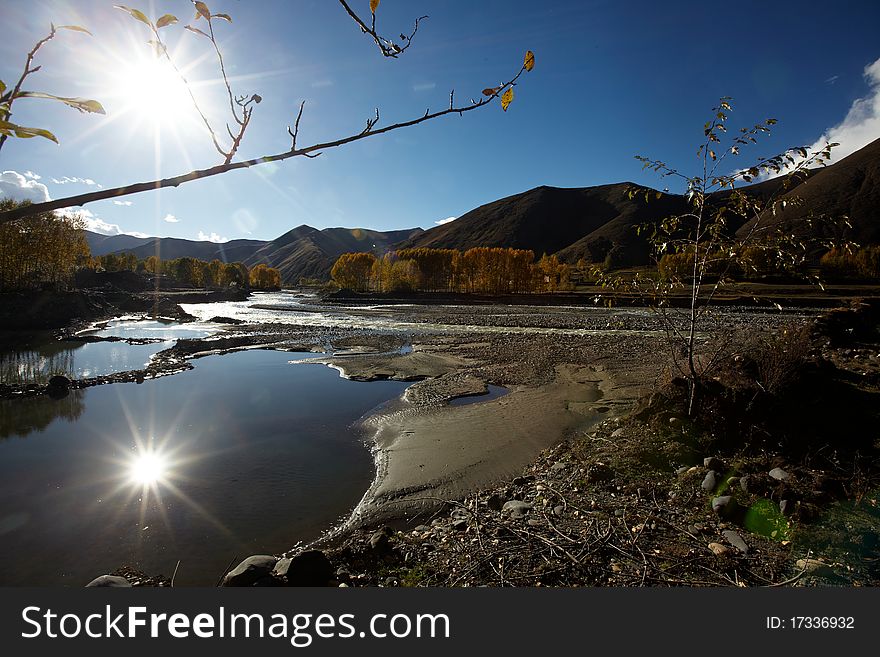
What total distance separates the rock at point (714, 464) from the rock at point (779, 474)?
0.65 m

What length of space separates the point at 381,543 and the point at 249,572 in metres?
1.82

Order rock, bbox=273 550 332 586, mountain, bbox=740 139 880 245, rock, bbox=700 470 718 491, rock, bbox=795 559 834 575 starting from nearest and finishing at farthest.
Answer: rock, bbox=795 559 834 575, rock, bbox=273 550 332 586, rock, bbox=700 470 718 491, mountain, bbox=740 139 880 245

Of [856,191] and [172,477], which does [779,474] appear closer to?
[172,477]

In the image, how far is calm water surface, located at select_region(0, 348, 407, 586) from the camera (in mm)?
7031

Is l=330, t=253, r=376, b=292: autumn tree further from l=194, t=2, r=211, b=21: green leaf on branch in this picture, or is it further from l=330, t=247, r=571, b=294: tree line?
l=194, t=2, r=211, b=21: green leaf on branch

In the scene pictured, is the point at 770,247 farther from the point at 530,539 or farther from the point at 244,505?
the point at 244,505

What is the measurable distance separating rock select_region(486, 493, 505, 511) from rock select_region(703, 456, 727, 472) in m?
3.32

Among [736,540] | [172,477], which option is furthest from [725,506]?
[172,477]

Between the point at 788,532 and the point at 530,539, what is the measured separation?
116 inches

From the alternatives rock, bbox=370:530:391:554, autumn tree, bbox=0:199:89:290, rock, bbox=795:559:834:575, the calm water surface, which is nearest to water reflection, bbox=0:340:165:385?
the calm water surface

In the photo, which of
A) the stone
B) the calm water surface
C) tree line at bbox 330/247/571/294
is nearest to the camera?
the stone

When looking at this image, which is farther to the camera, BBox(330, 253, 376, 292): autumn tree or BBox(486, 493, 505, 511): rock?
BBox(330, 253, 376, 292): autumn tree

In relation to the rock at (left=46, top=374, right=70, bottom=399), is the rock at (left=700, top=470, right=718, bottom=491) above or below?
above

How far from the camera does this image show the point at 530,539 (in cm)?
546
